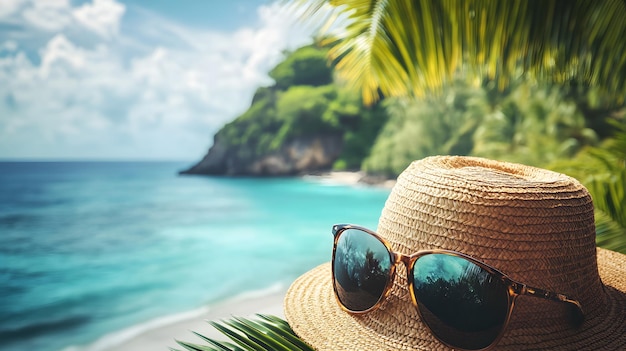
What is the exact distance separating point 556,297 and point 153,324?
6.62 meters

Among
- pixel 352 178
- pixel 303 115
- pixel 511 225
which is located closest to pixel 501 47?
pixel 511 225

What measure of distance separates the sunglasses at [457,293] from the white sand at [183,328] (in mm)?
4346

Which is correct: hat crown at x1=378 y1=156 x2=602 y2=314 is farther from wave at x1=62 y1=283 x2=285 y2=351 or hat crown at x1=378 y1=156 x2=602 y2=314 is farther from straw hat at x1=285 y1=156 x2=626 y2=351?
wave at x1=62 y1=283 x2=285 y2=351

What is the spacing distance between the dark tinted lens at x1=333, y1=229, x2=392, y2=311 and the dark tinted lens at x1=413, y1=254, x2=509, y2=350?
0.09 m

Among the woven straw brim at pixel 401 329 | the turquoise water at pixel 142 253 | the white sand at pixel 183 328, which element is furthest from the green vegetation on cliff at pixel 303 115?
the woven straw brim at pixel 401 329

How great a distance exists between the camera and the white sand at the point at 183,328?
549 cm

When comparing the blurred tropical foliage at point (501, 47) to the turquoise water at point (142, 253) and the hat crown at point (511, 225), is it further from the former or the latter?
the turquoise water at point (142, 253)

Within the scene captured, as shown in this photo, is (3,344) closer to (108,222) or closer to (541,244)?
(541,244)

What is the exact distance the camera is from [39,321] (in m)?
6.80

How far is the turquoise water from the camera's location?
23.1ft

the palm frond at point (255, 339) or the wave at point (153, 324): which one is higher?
the palm frond at point (255, 339)

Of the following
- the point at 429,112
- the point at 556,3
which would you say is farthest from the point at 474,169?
the point at 429,112

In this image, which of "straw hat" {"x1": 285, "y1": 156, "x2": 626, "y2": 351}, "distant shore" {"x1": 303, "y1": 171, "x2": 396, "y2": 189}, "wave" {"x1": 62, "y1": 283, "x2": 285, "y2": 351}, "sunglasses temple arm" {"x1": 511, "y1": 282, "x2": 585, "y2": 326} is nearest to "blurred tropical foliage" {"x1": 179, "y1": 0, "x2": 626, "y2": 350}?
"straw hat" {"x1": 285, "y1": 156, "x2": 626, "y2": 351}

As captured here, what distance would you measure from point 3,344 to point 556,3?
7679 mm
